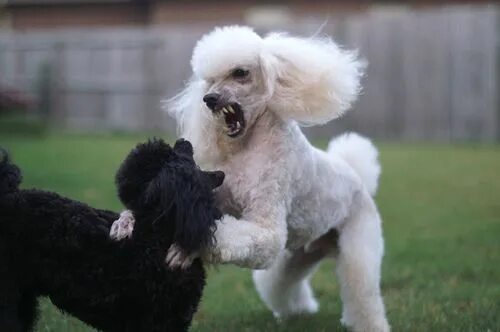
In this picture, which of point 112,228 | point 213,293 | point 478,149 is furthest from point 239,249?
→ point 478,149

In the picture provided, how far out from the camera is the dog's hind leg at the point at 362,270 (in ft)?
15.7

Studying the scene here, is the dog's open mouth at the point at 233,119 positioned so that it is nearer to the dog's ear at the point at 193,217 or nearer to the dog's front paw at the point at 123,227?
the dog's ear at the point at 193,217

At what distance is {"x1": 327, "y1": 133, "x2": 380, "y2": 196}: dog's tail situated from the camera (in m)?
5.41

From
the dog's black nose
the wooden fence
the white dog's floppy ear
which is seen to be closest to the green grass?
the dog's black nose

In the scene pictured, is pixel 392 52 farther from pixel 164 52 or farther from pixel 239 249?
pixel 239 249

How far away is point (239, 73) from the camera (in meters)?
4.24

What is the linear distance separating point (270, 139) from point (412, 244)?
362cm

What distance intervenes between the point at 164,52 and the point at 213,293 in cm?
1291

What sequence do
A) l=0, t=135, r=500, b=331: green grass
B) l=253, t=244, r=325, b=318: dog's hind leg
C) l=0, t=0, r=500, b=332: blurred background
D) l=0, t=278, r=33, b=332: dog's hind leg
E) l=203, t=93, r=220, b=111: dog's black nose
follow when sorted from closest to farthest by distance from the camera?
l=0, t=278, r=33, b=332: dog's hind leg → l=203, t=93, r=220, b=111: dog's black nose → l=0, t=135, r=500, b=331: green grass → l=253, t=244, r=325, b=318: dog's hind leg → l=0, t=0, r=500, b=332: blurred background

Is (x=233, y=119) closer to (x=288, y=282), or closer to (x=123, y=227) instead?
(x=123, y=227)

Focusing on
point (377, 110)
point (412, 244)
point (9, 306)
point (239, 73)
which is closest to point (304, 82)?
point (239, 73)

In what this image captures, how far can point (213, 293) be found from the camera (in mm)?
5938

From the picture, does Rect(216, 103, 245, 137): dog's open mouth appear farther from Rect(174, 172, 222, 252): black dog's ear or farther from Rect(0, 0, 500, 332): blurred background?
Rect(0, 0, 500, 332): blurred background

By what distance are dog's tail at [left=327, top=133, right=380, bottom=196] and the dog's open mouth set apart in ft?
4.13
